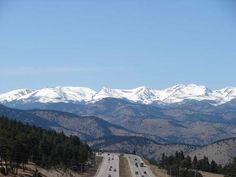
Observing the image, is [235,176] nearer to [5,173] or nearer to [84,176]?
[84,176]

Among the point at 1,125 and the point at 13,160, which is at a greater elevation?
the point at 1,125

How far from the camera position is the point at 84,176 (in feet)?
648

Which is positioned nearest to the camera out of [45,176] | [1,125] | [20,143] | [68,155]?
[20,143]

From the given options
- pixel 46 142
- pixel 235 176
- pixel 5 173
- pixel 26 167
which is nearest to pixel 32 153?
pixel 26 167

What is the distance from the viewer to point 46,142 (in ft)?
594

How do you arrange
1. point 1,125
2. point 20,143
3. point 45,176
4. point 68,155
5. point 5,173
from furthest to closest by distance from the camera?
point 68,155, point 1,125, point 45,176, point 20,143, point 5,173

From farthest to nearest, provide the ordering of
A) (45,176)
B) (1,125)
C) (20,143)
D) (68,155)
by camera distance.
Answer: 1. (68,155)
2. (1,125)
3. (45,176)
4. (20,143)

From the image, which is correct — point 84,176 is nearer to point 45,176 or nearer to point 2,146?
point 45,176

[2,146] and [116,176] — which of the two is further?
[116,176]

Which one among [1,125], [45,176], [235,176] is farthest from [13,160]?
[235,176]

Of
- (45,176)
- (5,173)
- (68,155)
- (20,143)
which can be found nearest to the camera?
(5,173)

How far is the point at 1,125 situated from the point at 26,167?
1793 cm

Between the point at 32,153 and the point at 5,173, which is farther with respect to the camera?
the point at 32,153

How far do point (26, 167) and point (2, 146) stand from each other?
2268cm
